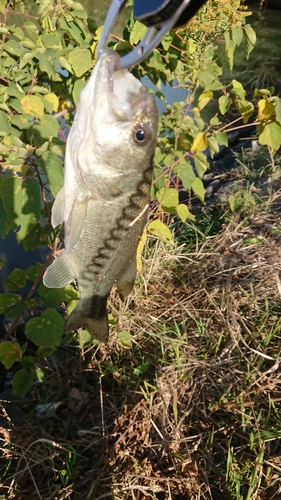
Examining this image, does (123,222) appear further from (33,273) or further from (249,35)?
(249,35)

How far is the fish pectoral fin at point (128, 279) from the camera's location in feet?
5.60

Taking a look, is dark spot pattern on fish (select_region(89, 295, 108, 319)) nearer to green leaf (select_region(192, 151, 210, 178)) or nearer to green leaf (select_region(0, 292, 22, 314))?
green leaf (select_region(0, 292, 22, 314))

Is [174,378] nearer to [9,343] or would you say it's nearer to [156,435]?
[156,435]

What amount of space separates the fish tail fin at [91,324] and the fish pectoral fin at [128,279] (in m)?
0.18

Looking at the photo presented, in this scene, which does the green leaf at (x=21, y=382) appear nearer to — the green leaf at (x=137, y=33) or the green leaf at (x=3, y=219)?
the green leaf at (x=3, y=219)

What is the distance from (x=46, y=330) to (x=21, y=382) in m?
0.60

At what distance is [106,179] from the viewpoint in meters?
1.52

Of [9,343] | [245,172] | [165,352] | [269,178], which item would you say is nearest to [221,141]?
[165,352]

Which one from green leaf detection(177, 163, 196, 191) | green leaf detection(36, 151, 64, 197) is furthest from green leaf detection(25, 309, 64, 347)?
green leaf detection(177, 163, 196, 191)

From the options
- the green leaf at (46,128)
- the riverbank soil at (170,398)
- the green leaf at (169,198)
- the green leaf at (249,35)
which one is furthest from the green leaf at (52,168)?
the green leaf at (249,35)

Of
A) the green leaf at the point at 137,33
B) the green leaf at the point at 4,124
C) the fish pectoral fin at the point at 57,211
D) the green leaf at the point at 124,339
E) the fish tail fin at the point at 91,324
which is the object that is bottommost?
the green leaf at the point at 124,339

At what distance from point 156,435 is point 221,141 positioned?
6.46 feet

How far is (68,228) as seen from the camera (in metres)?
1.57

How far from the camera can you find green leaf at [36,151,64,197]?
200 centimetres
